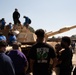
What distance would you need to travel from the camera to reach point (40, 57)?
21.3 feet

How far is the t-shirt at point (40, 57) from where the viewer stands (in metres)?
6.43

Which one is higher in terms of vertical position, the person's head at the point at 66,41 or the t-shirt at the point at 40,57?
the person's head at the point at 66,41

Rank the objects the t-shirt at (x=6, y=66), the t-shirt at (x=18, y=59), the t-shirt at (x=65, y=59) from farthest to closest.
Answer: the t-shirt at (x=18, y=59) < the t-shirt at (x=65, y=59) < the t-shirt at (x=6, y=66)

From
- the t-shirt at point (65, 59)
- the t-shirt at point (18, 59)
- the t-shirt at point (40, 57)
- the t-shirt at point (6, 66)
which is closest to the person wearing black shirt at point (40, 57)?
the t-shirt at point (40, 57)

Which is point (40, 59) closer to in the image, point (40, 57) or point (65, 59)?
point (40, 57)

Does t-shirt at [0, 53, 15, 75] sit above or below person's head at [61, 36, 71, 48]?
below

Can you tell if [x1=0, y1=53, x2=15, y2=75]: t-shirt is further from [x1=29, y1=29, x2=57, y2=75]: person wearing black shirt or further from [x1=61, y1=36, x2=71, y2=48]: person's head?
[x1=61, y1=36, x2=71, y2=48]: person's head

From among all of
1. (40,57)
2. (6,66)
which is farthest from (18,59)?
(6,66)

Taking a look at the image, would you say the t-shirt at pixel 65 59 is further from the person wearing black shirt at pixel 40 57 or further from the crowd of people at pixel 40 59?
the person wearing black shirt at pixel 40 57

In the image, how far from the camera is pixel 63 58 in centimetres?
711

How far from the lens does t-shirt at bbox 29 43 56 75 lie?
21.1 ft

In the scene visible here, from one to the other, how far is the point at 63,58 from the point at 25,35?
10.4 m

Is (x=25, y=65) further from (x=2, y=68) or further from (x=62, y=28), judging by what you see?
(x=62, y=28)

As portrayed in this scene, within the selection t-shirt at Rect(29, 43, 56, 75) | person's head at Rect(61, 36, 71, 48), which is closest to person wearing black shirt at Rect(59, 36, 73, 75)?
person's head at Rect(61, 36, 71, 48)
